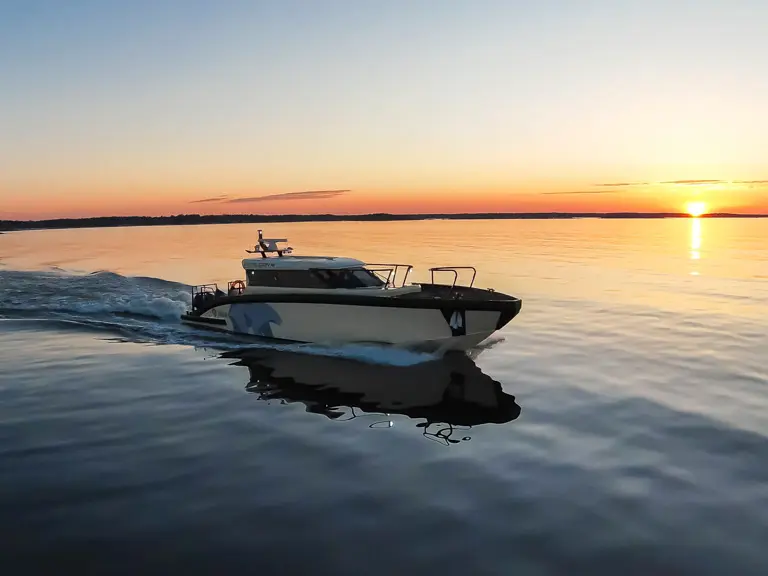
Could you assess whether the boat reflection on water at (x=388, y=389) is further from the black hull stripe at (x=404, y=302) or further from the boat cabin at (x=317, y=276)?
the boat cabin at (x=317, y=276)

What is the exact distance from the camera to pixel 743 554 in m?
6.20

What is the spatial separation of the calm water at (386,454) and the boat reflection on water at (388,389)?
72mm

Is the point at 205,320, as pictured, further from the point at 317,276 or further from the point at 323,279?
the point at 323,279

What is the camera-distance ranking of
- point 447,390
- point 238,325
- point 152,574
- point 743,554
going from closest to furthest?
point 152,574 < point 743,554 < point 447,390 < point 238,325

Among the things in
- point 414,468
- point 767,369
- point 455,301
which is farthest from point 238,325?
point 767,369

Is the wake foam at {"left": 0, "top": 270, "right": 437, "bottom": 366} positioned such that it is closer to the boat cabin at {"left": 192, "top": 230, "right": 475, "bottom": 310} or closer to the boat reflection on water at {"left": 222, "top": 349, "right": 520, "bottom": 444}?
the boat reflection on water at {"left": 222, "top": 349, "right": 520, "bottom": 444}

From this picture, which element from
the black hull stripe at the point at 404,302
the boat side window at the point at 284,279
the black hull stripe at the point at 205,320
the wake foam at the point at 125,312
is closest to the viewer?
the black hull stripe at the point at 404,302

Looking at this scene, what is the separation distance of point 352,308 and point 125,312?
11.2 metres

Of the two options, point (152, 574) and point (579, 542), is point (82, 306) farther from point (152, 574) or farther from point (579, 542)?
point (579, 542)

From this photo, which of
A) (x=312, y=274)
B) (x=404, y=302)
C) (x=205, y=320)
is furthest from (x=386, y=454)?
(x=205, y=320)

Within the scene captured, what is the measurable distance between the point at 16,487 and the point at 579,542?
23.4ft

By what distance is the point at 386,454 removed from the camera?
8984 mm

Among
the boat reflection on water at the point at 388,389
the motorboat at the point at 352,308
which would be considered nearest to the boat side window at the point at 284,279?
the motorboat at the point at 352,308

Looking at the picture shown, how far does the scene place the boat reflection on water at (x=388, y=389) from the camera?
432 inches
